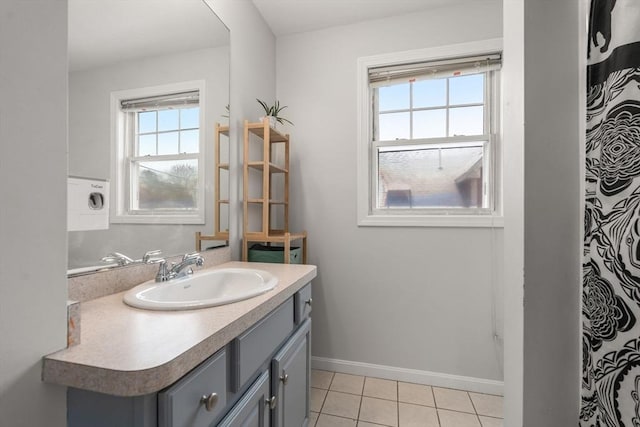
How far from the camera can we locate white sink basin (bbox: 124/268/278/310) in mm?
817

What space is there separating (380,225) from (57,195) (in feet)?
5.61

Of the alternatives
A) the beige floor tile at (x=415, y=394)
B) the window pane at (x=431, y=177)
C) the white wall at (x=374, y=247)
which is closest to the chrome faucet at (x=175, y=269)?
the white wall at (x=374, y=247)

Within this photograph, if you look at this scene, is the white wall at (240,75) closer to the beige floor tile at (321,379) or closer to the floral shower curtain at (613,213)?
the beige floor tile at (321,379)

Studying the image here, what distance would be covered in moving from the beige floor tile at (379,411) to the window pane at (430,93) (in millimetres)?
2000

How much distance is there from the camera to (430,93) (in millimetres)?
1992

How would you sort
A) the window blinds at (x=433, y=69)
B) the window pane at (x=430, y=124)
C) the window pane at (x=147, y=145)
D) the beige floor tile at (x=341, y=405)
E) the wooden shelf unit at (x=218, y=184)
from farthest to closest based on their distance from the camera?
the window pane at (x=430, y=124) < the window blinds at (x=433, y=69) < the beige floor tile at (x=341, y=405) < the wooden shelf unit at (x=218, y=184) < the window pane at (x=147, y=145)

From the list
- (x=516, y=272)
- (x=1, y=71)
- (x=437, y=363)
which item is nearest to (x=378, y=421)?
(x=437, y=363)

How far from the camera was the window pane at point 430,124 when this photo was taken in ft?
6.46

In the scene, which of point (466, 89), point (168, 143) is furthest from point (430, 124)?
point (168, 143)

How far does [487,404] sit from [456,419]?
0.28m

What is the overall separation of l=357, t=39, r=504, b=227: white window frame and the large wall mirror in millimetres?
944

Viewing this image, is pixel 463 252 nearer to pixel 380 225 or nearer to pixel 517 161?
pixel 380 225

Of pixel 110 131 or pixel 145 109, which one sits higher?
pixel 145 109

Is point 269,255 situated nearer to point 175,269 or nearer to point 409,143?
point 175,269
